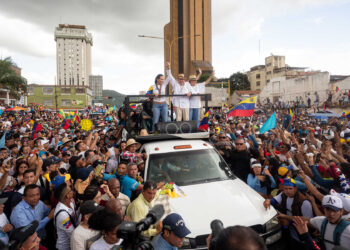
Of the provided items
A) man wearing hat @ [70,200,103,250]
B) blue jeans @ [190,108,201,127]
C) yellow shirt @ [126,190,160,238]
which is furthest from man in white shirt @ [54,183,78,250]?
blue jeans @ [190,108,201,127]

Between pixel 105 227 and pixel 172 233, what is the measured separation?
0.66m

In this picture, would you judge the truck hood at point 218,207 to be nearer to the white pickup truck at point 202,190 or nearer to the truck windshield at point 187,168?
the white pickup truck at point 202,190

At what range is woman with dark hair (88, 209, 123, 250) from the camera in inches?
92.5

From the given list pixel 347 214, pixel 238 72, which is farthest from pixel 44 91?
pixel 347 214

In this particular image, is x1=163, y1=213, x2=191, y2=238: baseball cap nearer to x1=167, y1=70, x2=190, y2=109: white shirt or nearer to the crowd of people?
the crowd of people

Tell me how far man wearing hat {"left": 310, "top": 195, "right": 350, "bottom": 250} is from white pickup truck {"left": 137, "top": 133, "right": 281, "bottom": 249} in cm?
70

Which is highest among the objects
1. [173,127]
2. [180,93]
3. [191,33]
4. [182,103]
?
[191,33]

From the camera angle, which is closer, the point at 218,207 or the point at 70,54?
the point at 218,207

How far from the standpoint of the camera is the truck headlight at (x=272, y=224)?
331cm

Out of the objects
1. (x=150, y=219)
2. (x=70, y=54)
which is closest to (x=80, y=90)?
(x=70, y=54)

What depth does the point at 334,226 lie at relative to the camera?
2725mm

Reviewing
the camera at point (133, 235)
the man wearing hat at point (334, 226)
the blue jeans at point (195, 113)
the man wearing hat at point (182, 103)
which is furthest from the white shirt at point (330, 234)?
the blue jeans at point (195, 113)

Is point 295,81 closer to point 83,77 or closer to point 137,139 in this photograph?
point 137,139

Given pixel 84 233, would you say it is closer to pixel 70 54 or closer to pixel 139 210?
pixel 139 210
